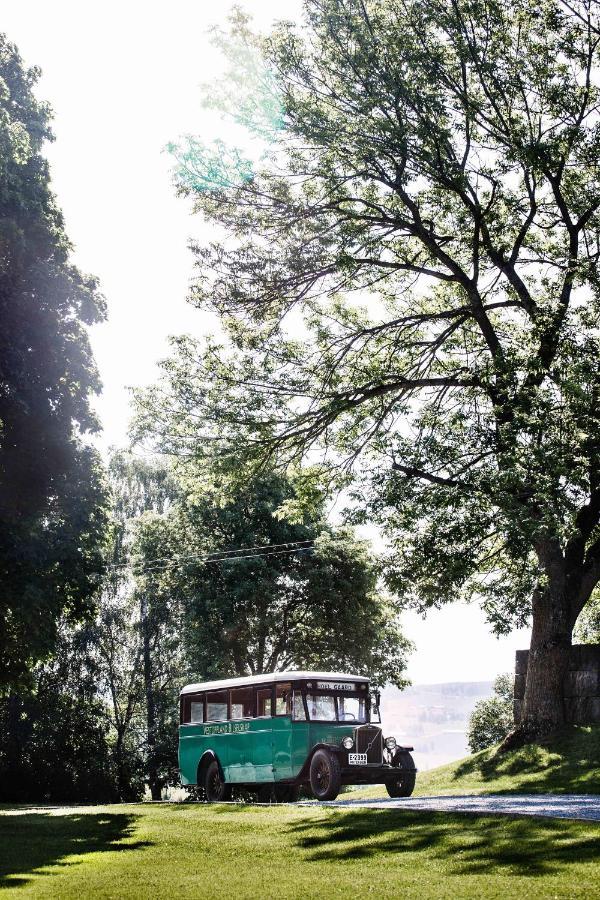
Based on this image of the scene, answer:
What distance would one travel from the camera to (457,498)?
2220 cm

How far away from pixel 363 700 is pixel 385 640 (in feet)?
83.4

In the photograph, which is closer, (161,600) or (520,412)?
(520,412)

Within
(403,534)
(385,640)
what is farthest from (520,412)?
(385,640)

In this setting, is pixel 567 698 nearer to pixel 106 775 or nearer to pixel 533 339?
pixel 533 339

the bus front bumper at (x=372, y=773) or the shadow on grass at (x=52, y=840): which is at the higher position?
the bus front bumper at (x=372, y=773)

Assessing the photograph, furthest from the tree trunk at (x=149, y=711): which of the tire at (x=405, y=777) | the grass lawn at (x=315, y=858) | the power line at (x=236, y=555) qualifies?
the grass lawn at (x=315, y=858)

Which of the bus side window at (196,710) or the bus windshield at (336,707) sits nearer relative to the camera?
the bus windshield at (336,707)

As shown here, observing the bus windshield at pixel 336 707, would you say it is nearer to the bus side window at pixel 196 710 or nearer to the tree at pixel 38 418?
the bus side window at pixel 196 710

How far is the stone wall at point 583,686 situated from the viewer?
23.9m

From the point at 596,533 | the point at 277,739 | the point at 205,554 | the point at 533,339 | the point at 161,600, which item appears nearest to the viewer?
the point at 277,739

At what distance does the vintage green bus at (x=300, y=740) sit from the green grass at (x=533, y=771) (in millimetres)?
1969

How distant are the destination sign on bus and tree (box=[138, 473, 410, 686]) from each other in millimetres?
19709

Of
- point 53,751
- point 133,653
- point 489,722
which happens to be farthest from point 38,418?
point 489,722

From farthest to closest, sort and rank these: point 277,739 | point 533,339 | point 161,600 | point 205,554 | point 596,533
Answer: point 161,600 < point 205,554 < point 596,533 < point 533,339 < point 277,739
